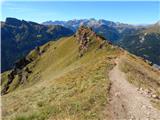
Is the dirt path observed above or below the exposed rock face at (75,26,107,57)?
above

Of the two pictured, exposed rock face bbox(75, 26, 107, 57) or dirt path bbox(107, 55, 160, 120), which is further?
exposed rock face bbox(75, 26, 107, 57)

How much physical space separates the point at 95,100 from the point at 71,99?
8.92 feet

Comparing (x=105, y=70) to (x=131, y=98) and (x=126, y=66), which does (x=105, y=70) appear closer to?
(x=126, y=66)

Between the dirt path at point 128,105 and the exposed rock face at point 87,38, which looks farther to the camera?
A: the exposed rock face at point 87,38

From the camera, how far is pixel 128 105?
31203 mm

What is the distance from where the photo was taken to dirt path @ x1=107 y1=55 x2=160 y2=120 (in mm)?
27812

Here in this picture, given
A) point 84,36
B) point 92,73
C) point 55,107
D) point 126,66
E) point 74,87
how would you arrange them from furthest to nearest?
point 84,36, point 126,66, point 92,73, point 74,87, point 55,107

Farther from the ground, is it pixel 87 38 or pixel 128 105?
pixel 128 105

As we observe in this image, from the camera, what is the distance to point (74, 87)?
4150 centimetres

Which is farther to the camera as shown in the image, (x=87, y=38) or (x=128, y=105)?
(x=87, y=38)

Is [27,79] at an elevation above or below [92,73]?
below

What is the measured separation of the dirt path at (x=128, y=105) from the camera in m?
27.8

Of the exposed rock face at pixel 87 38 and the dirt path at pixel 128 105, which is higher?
the dirt path at pixel 128 105

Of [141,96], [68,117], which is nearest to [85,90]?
[141,96]
